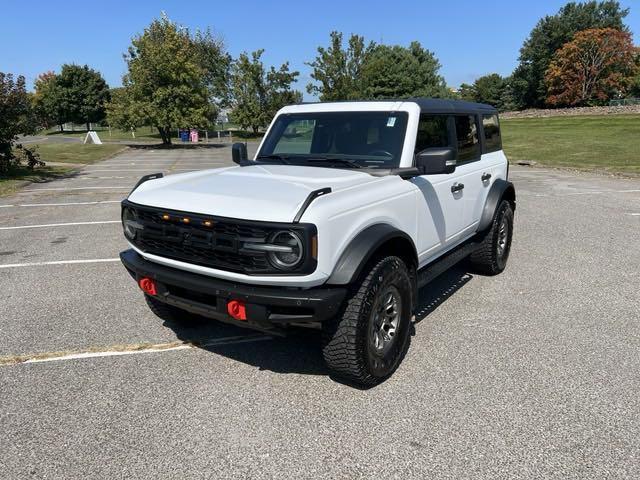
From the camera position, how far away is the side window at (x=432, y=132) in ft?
12.9

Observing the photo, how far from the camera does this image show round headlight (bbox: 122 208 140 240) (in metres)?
3.40

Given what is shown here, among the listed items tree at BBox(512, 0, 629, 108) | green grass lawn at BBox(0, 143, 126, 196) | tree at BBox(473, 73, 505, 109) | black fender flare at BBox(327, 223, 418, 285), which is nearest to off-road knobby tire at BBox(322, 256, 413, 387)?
black fender flare at BBox(327, 223, 418, 285)

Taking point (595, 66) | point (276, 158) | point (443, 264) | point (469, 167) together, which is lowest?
point (443, 264)

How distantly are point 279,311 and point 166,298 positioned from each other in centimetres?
91

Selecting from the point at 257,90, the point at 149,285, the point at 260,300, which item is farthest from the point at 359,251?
the point at 257,90

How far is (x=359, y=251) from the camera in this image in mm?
2895

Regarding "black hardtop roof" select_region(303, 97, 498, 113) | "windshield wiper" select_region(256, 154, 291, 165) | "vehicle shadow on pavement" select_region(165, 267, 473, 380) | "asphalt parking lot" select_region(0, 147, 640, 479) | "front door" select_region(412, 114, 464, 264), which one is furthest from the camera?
"windshield wiper" select_region(256, 154, 291, 165)

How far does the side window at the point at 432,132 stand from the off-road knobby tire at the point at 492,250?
1.33 metres

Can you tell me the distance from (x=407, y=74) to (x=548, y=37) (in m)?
32.6

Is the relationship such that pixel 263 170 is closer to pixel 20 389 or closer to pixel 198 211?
pixel 198 211

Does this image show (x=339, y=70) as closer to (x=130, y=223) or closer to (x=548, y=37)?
(x=130, y=223)

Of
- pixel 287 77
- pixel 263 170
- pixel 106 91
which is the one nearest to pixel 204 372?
pixel 263 170

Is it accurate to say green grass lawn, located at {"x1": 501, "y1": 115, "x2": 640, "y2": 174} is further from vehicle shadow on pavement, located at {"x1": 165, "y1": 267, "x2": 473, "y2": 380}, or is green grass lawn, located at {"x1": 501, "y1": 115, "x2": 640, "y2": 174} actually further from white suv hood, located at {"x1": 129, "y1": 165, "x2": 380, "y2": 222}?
white suv hood, located at {"x1": 129, "y1": 165, "x2": 380, "y2": 222}

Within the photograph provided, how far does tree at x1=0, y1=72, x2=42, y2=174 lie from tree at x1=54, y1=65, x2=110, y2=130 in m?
44.8
